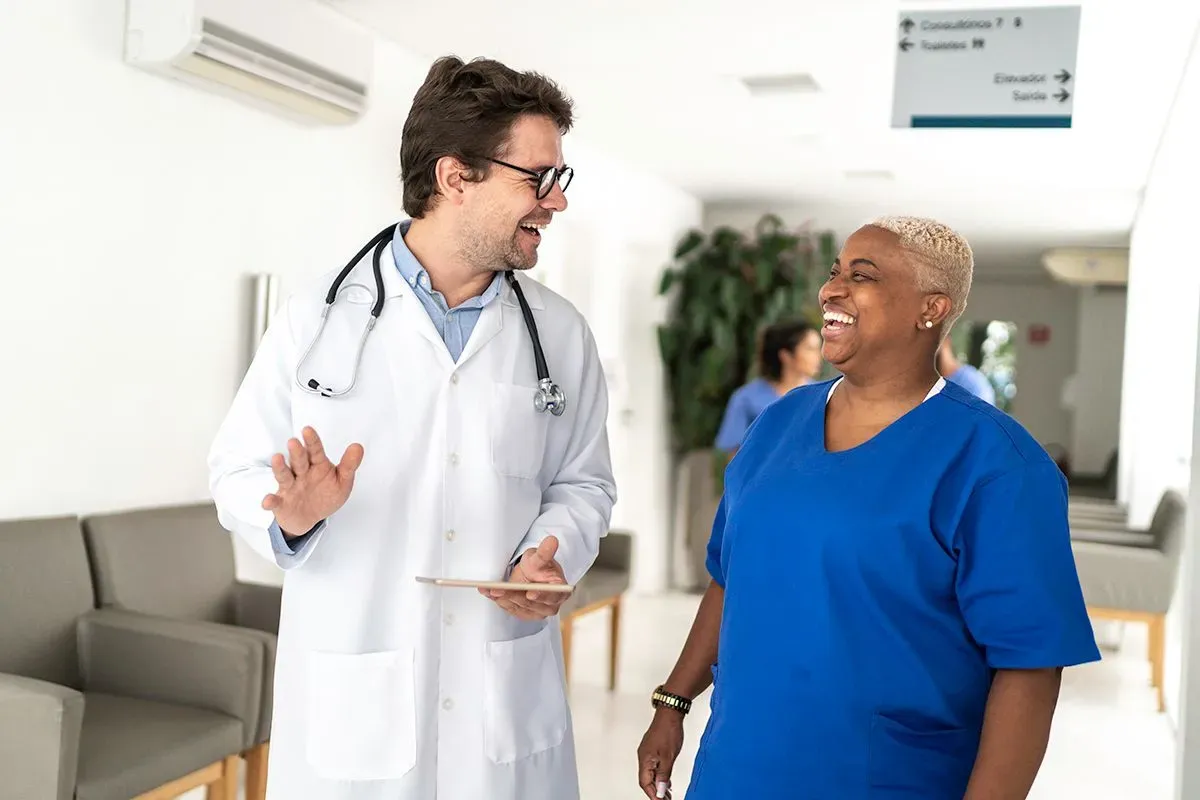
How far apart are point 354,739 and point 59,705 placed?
0.95 m

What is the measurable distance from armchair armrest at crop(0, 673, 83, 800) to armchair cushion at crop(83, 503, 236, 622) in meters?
0.85

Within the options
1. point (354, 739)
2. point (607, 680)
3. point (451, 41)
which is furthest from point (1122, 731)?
point (354, 739)

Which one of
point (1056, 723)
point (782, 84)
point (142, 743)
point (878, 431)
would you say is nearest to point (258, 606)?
point (142, 743)

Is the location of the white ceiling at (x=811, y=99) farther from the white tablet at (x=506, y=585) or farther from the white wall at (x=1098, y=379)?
the white wall at (x=1098, y=379)

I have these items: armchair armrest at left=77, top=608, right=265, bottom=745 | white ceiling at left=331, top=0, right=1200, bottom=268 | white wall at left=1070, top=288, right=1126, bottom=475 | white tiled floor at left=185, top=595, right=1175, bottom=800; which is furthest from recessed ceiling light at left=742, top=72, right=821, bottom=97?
white wall at left=1070, top=288, right=1126, bottom=475

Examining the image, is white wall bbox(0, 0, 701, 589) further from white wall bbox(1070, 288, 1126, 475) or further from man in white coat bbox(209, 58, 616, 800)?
white wall bbox(1070, 288, 1126, 475)

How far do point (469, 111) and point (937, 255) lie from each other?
2.34ft

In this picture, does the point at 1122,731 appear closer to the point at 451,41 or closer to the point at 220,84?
the point at 451,41

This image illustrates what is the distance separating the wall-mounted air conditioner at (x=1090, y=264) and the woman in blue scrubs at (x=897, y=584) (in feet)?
30.7

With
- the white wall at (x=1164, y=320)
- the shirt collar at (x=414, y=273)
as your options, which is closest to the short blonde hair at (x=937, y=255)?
the shirt collar at (x=414, y=273)

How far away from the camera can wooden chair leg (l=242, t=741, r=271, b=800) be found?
305 centimetres

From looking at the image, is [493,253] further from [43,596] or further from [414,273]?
[43,596]

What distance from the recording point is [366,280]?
5.87 ft

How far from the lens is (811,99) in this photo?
5316 mm
